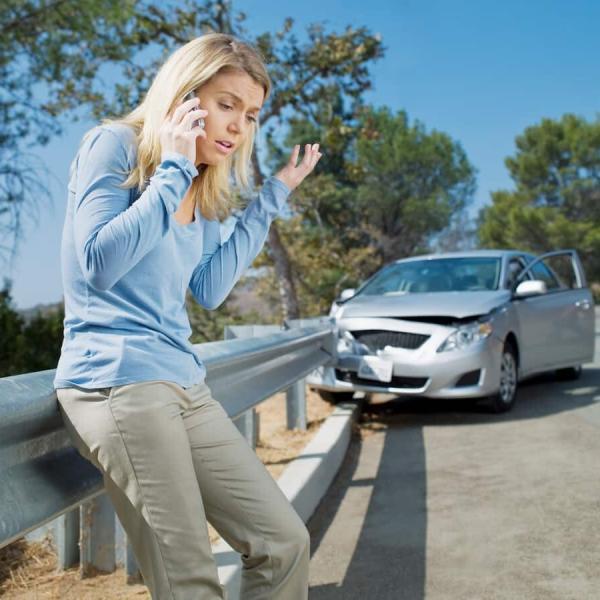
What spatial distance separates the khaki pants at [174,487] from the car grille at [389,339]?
570 cm

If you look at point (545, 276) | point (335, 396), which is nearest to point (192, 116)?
point (335, 396)

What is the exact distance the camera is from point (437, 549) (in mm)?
4035

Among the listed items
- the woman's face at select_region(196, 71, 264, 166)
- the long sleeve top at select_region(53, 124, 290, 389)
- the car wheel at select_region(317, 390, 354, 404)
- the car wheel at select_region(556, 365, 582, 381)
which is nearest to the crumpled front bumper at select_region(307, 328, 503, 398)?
the car wheel at select_region(317, 390, 354, 404)

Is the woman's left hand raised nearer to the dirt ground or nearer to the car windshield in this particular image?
the dirt ground

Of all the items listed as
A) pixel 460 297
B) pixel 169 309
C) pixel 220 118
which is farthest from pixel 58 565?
pixel 460 297

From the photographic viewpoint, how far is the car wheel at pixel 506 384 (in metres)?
7.95

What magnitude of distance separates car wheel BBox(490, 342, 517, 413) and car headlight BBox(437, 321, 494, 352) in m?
0.41

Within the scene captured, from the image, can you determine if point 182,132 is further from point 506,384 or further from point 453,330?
point 506,384

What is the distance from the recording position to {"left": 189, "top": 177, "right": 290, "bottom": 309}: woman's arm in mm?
2625

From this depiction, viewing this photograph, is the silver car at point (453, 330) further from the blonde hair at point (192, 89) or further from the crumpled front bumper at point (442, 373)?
the blonde hair at point (192, 89)

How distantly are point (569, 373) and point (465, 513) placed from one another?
6128mm

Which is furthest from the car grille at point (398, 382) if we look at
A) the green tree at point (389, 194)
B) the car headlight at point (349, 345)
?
the green tree at point (389, 194)

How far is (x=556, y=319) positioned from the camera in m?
9.39

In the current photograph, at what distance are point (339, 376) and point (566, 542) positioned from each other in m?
4.14
